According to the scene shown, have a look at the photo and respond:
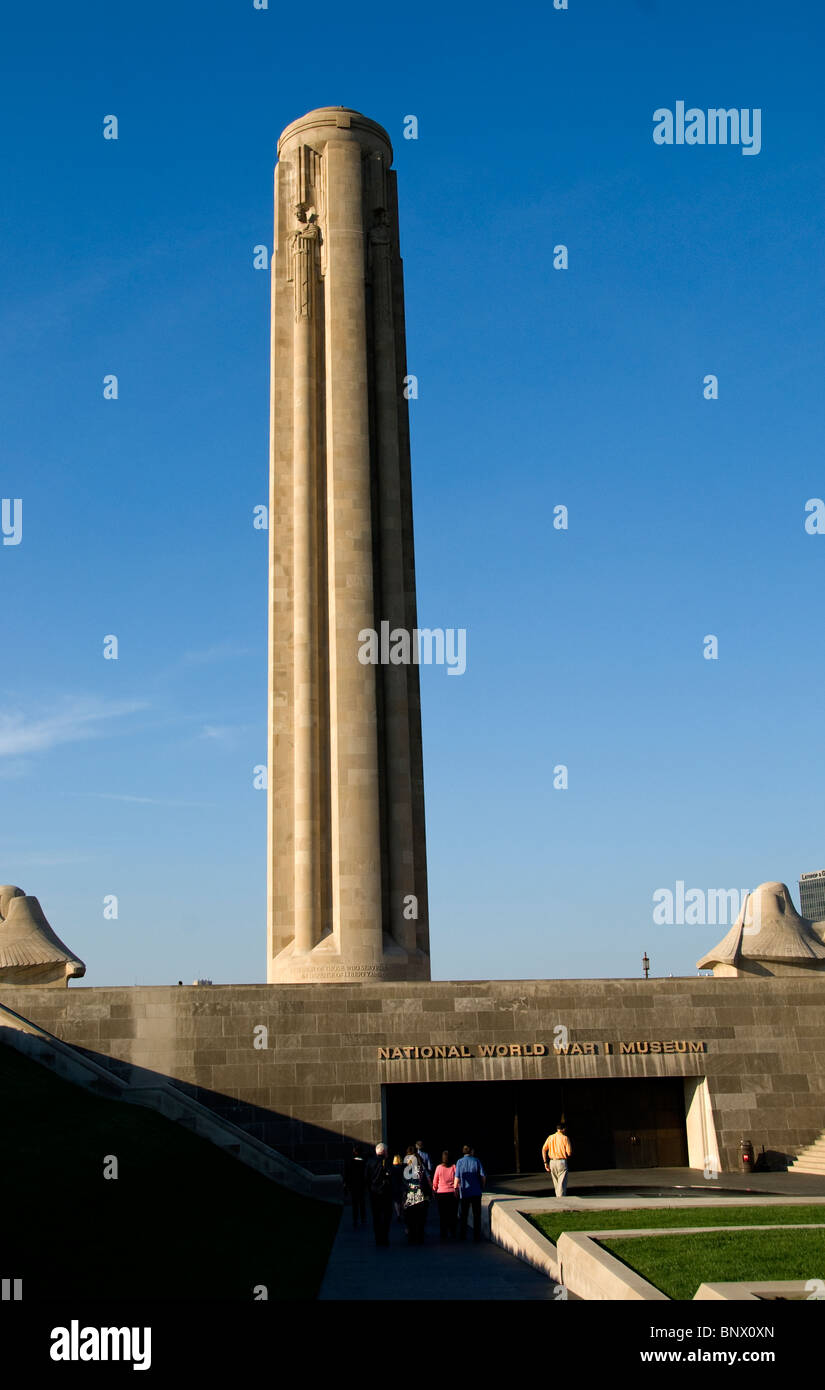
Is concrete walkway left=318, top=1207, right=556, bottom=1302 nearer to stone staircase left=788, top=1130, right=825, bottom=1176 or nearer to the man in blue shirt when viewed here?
the man in blue shirt

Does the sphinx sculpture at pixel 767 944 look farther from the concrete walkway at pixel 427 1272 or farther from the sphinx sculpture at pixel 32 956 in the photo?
the sphinx sculpture at pixel 32 956

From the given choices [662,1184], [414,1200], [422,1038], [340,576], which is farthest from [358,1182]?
[340,576]

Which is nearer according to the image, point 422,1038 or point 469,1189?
point 469,1189

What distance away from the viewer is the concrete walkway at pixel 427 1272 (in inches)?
604

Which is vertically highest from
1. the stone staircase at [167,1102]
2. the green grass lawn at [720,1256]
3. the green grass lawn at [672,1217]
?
the stone staircase at [167,1102]

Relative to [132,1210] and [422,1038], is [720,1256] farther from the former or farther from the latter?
[422,1038]

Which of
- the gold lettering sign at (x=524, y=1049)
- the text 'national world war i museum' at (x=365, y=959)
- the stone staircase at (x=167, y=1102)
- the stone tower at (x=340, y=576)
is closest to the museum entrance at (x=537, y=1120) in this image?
the text 'national world war i museum' at (x=365, y=959)

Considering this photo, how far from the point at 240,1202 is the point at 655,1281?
11.3 m

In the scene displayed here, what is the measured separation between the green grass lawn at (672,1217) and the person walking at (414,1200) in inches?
68.4

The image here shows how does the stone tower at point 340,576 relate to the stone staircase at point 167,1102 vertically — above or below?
above

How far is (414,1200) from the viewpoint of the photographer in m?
20.3

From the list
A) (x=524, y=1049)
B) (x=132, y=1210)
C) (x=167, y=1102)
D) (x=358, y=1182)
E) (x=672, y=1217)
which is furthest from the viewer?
(x=524, y=1049)

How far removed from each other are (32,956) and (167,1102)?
28.6ft

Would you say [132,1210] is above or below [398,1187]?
above
